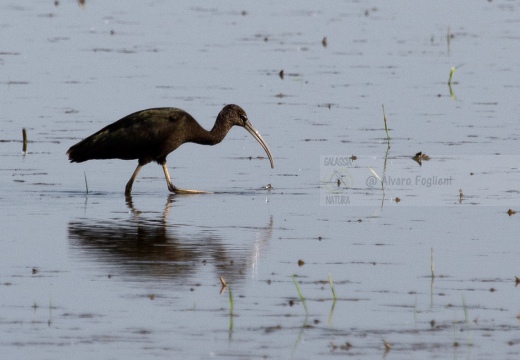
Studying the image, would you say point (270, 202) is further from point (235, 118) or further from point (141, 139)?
point (235, 118)

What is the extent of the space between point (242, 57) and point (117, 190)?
395 inches

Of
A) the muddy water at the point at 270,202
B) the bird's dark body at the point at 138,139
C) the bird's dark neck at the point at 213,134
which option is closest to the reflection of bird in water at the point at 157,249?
the muddy water at the point at 270,202

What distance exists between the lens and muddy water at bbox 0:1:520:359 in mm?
8562

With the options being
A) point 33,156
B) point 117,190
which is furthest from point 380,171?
point 33,156

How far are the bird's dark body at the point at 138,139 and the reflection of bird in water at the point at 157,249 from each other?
1879 mm

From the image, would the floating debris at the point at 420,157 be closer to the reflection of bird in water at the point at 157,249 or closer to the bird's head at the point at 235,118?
the bird's head at the point at 235,118

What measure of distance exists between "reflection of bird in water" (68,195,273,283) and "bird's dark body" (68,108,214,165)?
6.17 feet

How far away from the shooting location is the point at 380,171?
48.4 ft

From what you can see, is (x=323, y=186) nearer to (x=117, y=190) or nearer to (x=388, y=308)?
(x=117, y=190)

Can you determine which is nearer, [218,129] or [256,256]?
[256,256]

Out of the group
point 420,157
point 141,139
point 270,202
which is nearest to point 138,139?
point 141,139

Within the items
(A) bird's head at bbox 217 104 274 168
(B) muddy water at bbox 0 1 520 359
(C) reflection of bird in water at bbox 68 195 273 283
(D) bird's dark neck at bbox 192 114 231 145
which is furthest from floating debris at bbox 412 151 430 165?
(C) reflection of bird in water at bbox 68 195 273 283

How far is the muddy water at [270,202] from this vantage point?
8.56m

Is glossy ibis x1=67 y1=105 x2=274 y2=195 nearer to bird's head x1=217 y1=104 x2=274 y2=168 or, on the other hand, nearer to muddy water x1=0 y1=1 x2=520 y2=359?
muddy water x1=0 y1=1 x2=520 y2=359
